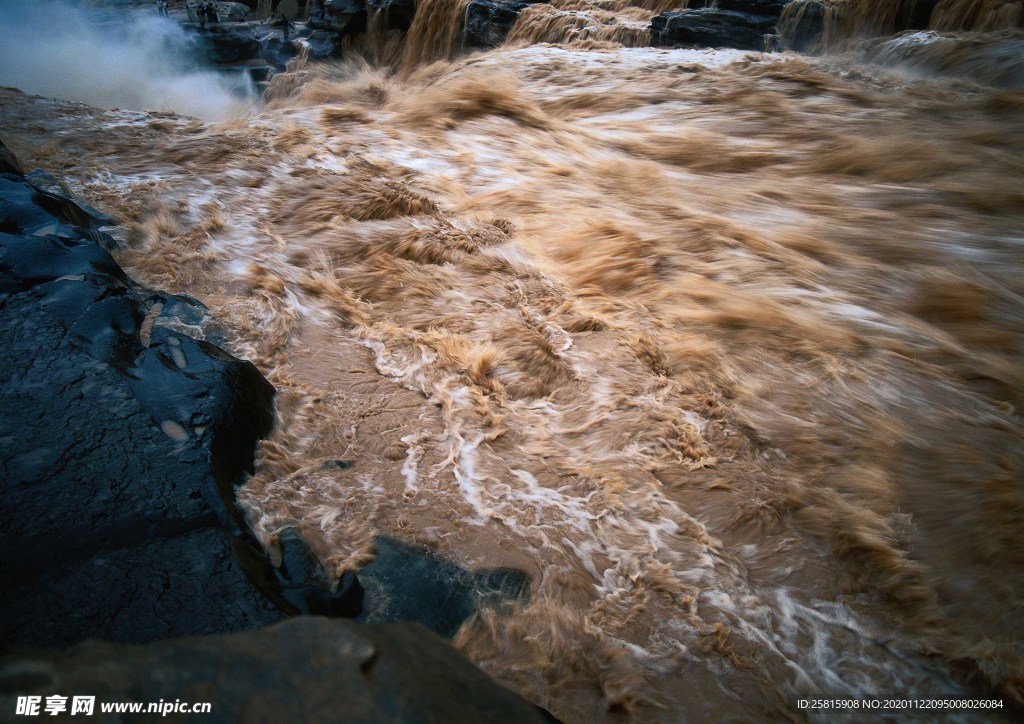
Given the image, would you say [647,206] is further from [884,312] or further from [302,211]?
[302,211]

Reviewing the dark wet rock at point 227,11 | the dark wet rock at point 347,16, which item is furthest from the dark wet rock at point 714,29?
the dark wet rock at point 227,11

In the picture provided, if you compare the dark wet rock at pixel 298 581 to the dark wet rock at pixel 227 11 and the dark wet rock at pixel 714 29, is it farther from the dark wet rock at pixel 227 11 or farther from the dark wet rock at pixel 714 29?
the dark wet rock at pixel 227 11

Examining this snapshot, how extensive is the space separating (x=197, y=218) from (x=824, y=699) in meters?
4.48

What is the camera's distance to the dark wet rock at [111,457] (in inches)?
57.6

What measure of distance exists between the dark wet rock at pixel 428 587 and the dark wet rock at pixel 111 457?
410 millimetres

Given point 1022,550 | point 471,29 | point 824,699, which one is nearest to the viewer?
point 824,699

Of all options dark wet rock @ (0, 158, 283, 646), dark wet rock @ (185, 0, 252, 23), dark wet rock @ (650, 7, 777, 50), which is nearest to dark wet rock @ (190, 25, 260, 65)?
dark wet rock @ (185, 0, 252, 23)

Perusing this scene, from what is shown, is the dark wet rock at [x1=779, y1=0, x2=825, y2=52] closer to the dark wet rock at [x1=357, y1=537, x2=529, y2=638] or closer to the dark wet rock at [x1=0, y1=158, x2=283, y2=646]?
the dark wet rock at [x1=0, y1=158, x2=283, y2=646]

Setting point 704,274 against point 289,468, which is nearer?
point 289,468

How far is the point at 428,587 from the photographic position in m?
1.97

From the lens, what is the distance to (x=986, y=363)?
9.36 feet

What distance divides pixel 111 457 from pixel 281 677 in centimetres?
119

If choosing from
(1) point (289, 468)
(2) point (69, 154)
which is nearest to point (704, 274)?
(1) point (289, 468)

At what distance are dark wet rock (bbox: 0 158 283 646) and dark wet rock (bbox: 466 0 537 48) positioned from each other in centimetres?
815
